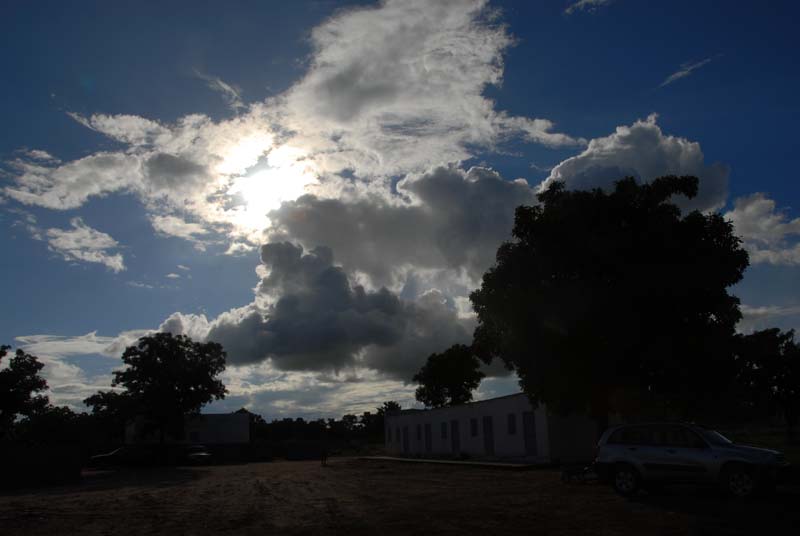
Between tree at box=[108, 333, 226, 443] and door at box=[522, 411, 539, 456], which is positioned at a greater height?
tree at box=[108, 333, 226, 443]

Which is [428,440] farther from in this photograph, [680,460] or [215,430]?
[680,460]

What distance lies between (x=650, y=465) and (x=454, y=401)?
2771 inches

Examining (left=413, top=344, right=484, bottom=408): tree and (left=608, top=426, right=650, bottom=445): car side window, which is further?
(left=413, top=344, right=484, bottom=408): tree

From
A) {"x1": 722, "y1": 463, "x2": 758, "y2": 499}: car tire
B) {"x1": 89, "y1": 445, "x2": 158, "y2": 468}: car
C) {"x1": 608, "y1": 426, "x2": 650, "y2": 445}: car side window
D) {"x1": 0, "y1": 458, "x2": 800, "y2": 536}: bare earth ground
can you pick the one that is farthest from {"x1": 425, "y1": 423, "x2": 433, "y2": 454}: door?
{"x1": 722, "y1": 463, "x2": 758, "y2": 499}: car tire

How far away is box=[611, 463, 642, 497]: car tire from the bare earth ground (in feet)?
1.12

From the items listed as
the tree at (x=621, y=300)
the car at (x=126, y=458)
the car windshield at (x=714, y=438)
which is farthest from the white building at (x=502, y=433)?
the car at (x=126, y=458)

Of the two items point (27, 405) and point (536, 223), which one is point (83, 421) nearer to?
point (27, 405)

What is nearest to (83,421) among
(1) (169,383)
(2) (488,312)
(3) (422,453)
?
(1) (169,383)

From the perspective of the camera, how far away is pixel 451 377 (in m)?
84.9

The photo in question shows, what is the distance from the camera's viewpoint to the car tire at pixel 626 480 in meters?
16.0

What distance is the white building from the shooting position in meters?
31.6

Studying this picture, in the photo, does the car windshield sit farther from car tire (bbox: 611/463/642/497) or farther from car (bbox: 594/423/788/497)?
car tire (bbox: 611/463/642/497)

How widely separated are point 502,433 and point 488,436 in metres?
2.21

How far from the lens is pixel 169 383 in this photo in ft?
188
